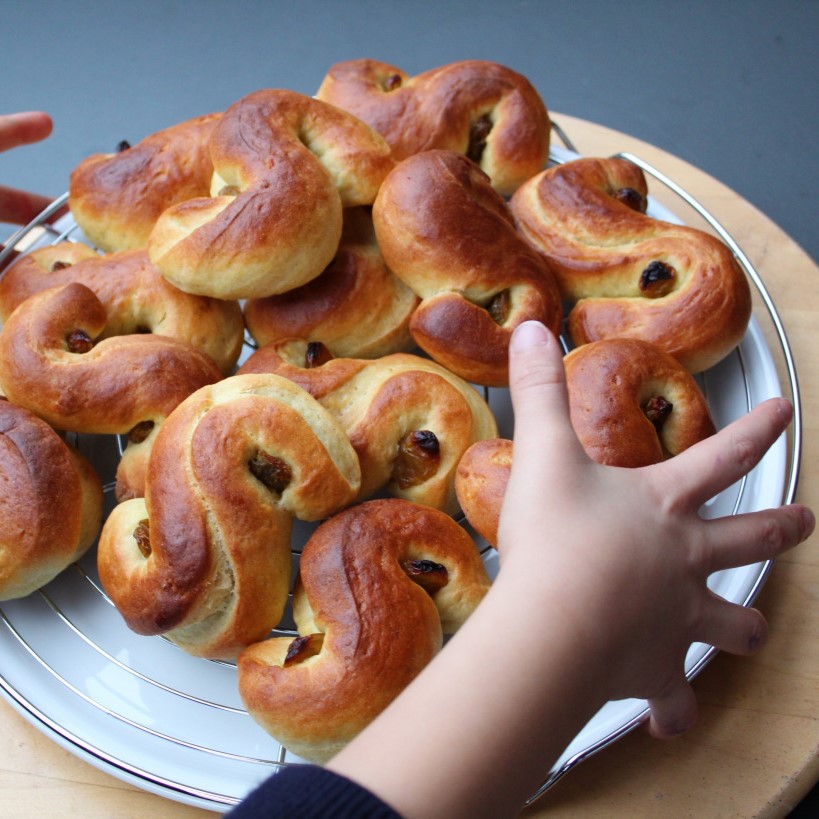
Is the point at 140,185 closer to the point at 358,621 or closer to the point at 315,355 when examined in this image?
the point at 315,355

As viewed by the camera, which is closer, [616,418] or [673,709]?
[673,709]

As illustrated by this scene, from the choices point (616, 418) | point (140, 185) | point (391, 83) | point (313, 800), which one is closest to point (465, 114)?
point (391, 83)

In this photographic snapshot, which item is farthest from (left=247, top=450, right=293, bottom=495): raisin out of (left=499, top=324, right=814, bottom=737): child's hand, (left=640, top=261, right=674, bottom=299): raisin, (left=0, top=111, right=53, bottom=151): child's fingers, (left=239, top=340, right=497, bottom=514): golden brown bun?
(left=0, top=111, right=53, bottom=151): child's fingers

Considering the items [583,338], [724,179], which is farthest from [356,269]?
[724,179]

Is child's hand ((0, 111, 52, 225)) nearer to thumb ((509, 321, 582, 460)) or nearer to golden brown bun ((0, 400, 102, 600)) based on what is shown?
golden brown bun ((0, 400, 102, 600))

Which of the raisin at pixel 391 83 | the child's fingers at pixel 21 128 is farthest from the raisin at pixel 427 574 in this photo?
the child's fingers at pixel 21 128

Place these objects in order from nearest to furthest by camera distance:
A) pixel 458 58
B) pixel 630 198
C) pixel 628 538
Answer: pixel 628 538, pixel 630 198, pixel 458 58

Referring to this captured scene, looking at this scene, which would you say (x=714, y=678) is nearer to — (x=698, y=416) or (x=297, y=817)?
(x=698, y=416)

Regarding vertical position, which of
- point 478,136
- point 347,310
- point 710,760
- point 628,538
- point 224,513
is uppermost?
point 478,136
